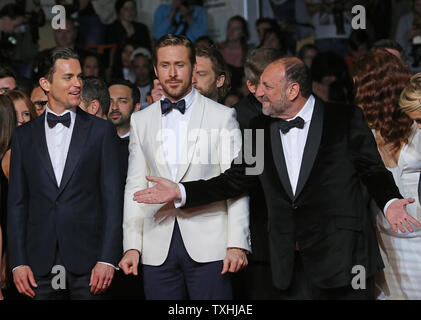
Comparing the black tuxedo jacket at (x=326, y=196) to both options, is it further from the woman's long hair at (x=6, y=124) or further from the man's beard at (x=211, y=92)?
the woman's long hair at (x=6, y=124)

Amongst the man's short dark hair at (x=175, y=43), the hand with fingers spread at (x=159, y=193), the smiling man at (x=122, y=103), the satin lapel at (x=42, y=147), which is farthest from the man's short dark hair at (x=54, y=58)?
the smiling man at (x=122, y=103)

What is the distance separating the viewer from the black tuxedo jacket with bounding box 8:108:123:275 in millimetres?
3209

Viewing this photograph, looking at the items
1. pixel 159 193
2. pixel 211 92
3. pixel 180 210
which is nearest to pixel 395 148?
pixel 211 92

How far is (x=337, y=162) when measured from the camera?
3.15m

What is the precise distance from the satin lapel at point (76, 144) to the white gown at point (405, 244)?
4.98 ft

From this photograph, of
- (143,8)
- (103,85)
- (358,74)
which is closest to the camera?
(358,74)

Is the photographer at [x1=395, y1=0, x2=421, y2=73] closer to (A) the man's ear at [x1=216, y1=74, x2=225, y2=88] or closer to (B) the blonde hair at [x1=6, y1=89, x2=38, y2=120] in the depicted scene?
(A) the man's ear at [x1=216, y1=74, x2=225, y2=88]

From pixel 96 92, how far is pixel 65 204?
3.48ft

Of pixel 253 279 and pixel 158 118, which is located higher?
pixel 158 118

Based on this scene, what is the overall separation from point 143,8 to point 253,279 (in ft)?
15.2
